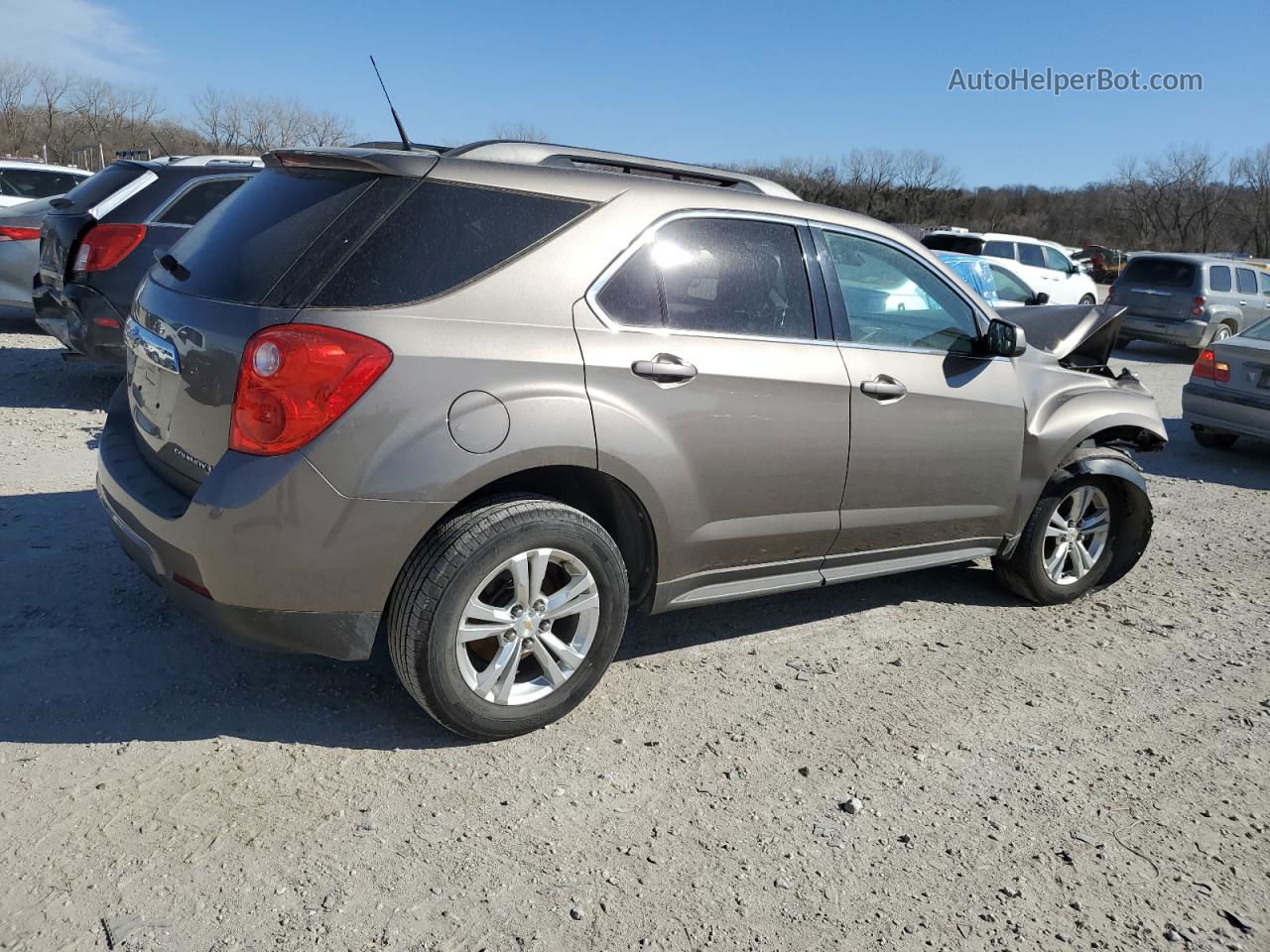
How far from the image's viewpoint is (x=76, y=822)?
2697 mm

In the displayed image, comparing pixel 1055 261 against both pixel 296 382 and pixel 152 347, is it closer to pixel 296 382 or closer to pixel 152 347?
pixel 152 347

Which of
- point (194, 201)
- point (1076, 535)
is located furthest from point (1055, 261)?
point (194, 201)

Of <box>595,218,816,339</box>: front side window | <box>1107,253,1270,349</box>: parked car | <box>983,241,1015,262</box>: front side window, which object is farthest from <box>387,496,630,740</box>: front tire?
<box>983,241,1015,262</box>: front side window

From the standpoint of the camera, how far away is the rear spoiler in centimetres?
309

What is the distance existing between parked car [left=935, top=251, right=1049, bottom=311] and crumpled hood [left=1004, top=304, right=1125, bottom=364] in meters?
8.97

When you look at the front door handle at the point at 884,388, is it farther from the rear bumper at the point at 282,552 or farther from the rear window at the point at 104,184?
the rear window at the point at 104,184

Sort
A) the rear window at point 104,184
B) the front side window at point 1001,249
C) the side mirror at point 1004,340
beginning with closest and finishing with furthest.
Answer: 1. the side mirror at point 1004,340
2. the rear window at point 104,184
3. the front side window at point 1001,249

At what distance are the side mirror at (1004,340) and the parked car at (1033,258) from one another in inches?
634

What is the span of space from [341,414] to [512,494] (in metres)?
0.62

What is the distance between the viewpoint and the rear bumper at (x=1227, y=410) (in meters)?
8.71

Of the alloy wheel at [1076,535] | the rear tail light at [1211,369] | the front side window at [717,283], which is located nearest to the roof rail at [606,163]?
the front side window at [717,283]

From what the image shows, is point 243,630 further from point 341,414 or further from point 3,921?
point 3,921

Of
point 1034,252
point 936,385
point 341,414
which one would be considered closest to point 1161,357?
point 1034,252

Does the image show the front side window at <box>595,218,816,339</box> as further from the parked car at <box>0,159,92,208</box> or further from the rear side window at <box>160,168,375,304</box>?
the parked car at <box>0,159,92,208</box>
